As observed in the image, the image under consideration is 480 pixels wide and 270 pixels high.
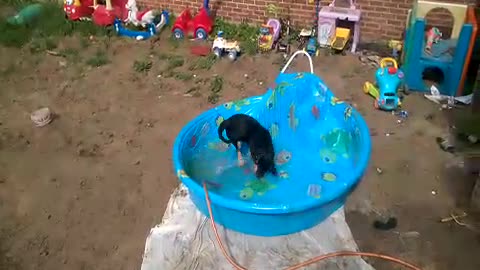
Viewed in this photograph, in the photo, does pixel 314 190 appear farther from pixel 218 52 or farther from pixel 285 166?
pixel 218 52

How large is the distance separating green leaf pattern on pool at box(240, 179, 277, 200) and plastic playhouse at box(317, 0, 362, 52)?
1805mm

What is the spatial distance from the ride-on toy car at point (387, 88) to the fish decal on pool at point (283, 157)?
0.88 metres

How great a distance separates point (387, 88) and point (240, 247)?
67.8 inches

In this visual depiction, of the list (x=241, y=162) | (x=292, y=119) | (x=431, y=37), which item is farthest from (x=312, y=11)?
(x=241, y=162)

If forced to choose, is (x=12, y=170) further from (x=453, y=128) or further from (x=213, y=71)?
(x=453, y=128)

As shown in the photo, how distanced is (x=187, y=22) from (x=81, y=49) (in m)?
1.02

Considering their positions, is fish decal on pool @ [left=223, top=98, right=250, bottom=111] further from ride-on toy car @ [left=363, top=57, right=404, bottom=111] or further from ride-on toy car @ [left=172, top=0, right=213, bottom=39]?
ride-on toy car @ [left=172, top=0, right=213, bottom=39]

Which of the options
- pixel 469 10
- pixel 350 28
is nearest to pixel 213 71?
pixel 350 28

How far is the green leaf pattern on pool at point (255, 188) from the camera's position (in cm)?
327

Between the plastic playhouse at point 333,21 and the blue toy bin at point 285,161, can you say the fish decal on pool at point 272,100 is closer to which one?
the blue toy bin at point 285,161

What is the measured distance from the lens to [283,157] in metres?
3.55

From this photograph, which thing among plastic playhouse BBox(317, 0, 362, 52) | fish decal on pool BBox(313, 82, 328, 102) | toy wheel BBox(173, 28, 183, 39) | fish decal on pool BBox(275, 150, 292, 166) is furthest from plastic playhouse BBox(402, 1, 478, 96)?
toy wheel BBox(173, 28, 183, 39)

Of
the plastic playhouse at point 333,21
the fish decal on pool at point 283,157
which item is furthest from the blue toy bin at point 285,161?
the plastic playhouse at point 333,21

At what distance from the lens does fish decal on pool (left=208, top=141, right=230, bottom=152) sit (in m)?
3.57
